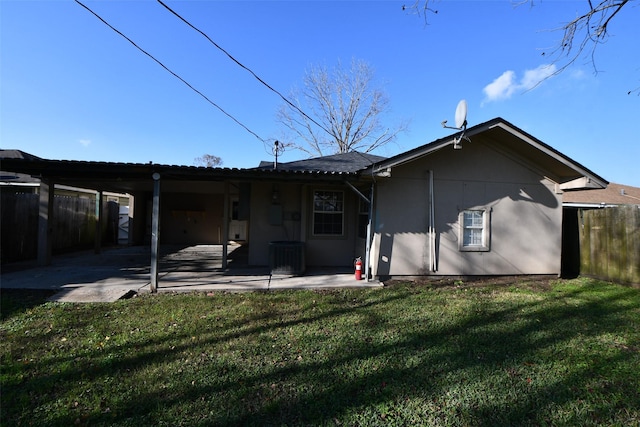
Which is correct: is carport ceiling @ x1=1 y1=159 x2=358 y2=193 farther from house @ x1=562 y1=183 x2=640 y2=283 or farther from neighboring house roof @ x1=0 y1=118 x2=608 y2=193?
house @ x1=562 y1=183 x2=640 y2=283

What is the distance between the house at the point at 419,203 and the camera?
6781 millimetres

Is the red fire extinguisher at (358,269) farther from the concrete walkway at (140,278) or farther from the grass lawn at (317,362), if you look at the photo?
the grass lawn at (317,362)

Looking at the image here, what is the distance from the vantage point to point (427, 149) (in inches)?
267

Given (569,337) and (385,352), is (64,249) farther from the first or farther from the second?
(569,337)

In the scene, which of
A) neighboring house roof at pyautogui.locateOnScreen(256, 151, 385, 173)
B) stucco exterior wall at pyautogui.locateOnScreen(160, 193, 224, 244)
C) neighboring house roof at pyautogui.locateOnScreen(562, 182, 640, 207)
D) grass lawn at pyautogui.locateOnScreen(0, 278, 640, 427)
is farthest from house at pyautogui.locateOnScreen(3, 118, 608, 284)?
neighboring house roof at pyautogui.locateOnScreen(562, 182, 640, 207)

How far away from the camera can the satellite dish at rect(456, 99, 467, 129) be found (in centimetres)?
653

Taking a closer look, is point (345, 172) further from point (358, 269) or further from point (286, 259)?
point (286, 259)

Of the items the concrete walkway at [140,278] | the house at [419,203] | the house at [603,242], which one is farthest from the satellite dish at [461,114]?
the house at [603,242]

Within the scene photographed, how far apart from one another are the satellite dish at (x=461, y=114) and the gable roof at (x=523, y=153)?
212mm

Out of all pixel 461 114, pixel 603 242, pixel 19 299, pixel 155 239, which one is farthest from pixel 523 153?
pixel 19 299

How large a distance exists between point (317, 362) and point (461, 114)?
19.2 ft

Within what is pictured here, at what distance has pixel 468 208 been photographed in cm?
767

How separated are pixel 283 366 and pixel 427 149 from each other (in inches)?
212

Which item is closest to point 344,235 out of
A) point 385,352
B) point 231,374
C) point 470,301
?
point 470,301
